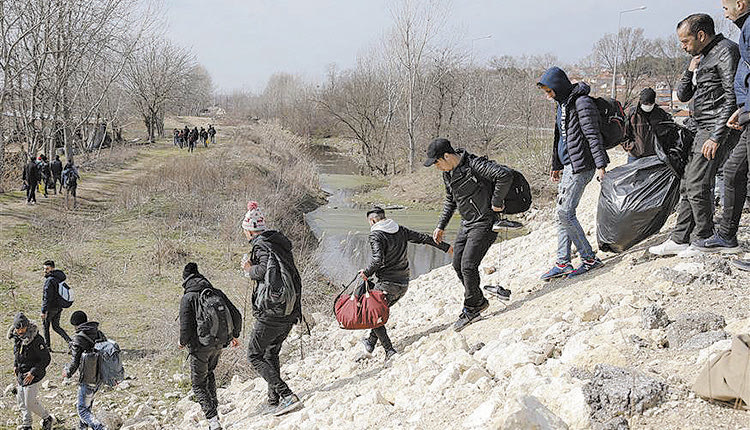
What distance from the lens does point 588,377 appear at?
3438 mm

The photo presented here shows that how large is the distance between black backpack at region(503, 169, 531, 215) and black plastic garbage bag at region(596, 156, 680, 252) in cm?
84

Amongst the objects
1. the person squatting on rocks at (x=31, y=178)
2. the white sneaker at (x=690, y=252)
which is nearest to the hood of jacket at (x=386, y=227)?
the white sneaker at (x=690, y=252)

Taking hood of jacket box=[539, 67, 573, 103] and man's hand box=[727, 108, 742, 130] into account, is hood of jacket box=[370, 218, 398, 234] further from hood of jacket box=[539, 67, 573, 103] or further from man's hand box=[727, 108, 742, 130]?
man's hand box=[727, 108, 742, 130]

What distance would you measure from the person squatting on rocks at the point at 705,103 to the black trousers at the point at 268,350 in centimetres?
355

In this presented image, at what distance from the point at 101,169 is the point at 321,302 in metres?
21.1

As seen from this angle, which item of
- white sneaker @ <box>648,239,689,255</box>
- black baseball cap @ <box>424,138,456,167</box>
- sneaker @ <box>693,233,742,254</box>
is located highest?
black baseball cap @ <box>424,138,456,167</box>

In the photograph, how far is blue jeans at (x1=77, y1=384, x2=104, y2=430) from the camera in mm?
6281

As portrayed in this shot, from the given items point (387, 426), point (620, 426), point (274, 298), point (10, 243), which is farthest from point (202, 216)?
point (620, 426)

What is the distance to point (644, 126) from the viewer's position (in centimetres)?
590

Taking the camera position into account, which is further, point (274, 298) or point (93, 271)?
point (93, 271)

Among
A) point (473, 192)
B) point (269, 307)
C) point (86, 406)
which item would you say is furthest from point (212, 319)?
point (473, 192)

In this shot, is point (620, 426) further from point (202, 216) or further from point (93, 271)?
point (202, 216)

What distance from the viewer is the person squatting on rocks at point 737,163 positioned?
13.8 ft

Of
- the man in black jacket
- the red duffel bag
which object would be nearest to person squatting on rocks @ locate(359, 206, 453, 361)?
the red duffel bag
